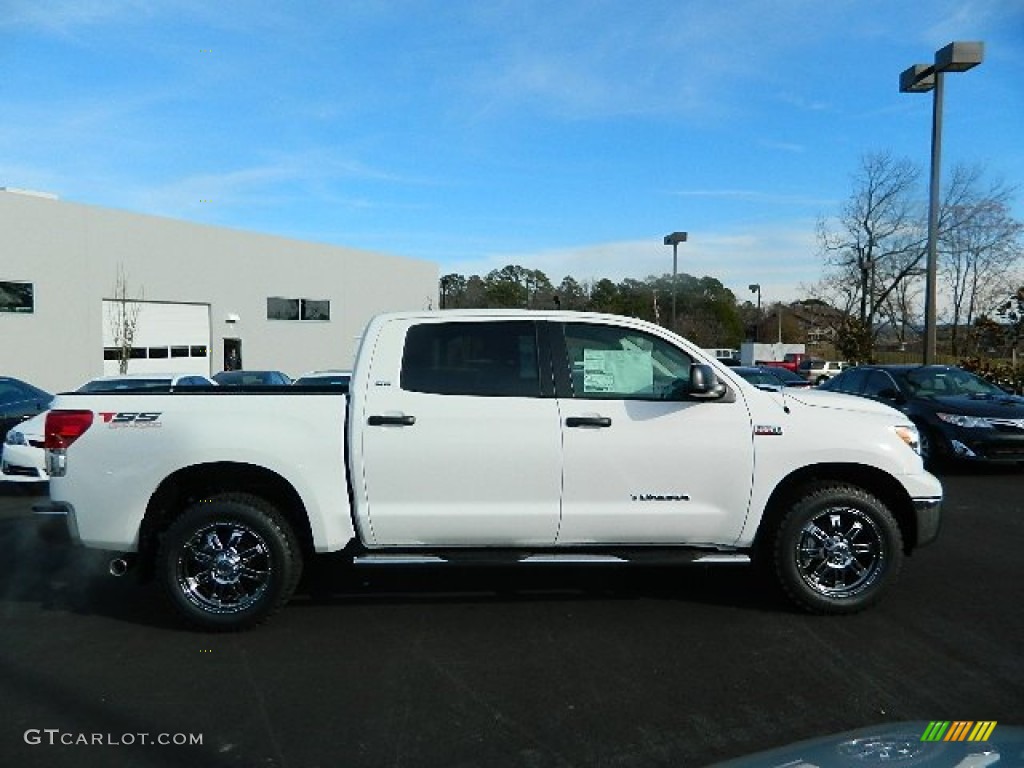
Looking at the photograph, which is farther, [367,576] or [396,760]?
[367,576]

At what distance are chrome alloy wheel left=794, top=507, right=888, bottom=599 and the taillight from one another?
4401 millimetres

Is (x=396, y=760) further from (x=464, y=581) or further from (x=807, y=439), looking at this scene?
(x=807, y=439)

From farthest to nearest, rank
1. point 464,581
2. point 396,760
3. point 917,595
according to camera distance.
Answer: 1. point 464,581
2. point 917,595
3. point 396,760

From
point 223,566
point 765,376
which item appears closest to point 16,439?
point 223,566

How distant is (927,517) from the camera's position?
16.3 feet

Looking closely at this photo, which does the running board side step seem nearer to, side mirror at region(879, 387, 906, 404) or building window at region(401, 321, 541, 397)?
building window at region(401, 321, 541, 397)

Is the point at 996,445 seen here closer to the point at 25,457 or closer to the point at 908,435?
the point at 908,435

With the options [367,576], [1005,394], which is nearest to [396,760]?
[367,576]

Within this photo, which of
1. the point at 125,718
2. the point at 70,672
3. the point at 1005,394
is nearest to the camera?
the point at 125,718

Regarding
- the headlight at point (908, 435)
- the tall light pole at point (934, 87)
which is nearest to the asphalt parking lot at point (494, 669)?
the headlight at point (908, 435)

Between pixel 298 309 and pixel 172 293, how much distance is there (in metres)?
6.78

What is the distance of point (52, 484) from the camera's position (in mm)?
4645

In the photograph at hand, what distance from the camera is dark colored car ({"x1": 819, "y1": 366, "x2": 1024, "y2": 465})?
9.84m

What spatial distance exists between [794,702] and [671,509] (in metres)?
1.34
